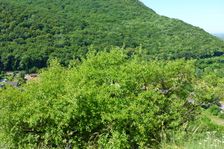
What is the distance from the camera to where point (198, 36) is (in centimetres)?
13475

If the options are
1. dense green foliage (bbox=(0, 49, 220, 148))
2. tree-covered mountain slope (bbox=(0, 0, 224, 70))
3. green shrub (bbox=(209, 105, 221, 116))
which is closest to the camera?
dense green foliage (bbox=(0, 49, 220, 148))

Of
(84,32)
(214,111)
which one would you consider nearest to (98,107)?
(214,111)

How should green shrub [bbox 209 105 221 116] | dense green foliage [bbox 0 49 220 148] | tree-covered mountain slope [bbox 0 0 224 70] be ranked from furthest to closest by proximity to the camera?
tree-covered mountain slope [bbox 0 0 224 70], green shrub [bbox 209 105 221 116], dense green foliage [bbox 0 49 220 148]

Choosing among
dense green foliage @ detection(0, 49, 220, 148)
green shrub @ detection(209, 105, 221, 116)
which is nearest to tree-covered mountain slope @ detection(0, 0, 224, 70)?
green shrub @ detection(209, 105, 221, 116)

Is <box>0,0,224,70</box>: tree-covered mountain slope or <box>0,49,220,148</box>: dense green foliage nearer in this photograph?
<box>0,49,220,148</box>: dense green foliage

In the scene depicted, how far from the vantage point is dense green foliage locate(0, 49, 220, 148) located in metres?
A: 14.9

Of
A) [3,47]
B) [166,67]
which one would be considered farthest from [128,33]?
[166,67]

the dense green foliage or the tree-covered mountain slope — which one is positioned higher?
the dense green foliage

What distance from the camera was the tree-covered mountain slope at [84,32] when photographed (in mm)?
90312

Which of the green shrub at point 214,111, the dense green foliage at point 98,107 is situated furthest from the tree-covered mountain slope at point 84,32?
the dense green foliage at point 98,107

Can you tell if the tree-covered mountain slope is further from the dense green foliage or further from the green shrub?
the dense green foliage

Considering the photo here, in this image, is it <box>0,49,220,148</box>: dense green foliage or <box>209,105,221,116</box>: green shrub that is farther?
<box>209,105,221,116</box>: green shrub

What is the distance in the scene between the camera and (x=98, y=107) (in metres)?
15.4

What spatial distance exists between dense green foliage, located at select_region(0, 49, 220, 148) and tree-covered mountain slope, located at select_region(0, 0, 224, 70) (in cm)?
5517
